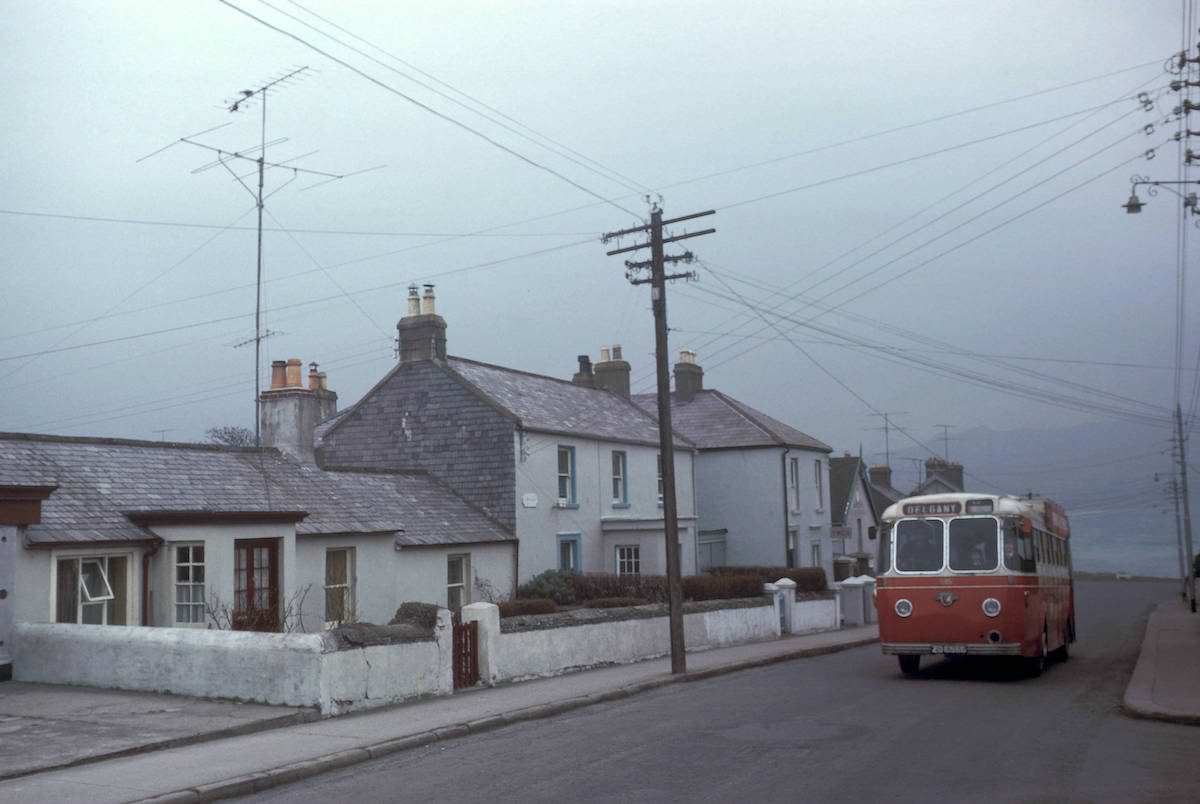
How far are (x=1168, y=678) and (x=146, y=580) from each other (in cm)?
1694

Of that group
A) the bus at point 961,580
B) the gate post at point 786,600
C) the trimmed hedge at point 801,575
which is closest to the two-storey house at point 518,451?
the trimmed hedge at point 801,575

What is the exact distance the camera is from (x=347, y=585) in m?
24.3

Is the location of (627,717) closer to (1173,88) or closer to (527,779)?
(527,779)

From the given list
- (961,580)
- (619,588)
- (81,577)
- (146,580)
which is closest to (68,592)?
(81,577)

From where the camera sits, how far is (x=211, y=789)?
32.7 ft

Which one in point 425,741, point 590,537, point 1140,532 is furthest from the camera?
point 1140,532

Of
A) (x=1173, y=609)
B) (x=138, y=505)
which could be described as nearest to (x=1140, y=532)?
(x=1173, y=609)

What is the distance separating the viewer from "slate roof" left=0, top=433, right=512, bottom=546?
18.6 meters

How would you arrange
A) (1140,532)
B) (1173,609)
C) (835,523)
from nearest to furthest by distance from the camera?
1. (1173,609)
2. (835,523)
3. (1140,532)

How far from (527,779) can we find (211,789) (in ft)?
9.13

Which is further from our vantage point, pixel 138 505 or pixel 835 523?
pixel 835 523

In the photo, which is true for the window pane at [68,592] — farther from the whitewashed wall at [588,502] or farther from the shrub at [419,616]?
the whitewashed wall at [588,502]

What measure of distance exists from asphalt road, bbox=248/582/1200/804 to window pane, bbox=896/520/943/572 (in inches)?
76.8

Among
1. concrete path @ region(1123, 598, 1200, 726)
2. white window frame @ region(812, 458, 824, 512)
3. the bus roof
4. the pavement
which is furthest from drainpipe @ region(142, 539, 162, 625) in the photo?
white window frame @ region(812, 458, 824, 512)
